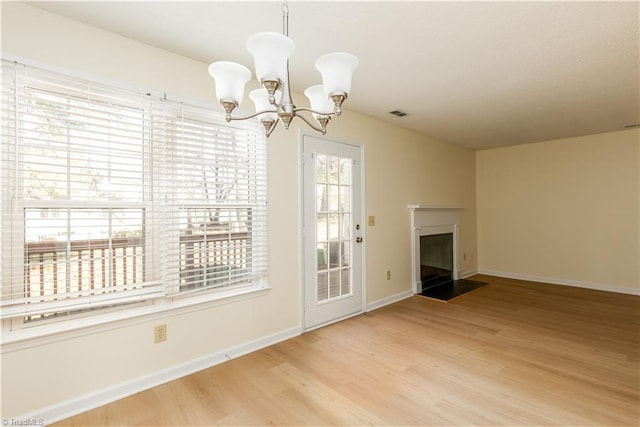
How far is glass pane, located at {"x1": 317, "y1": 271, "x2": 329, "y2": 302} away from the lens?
11.1 feet

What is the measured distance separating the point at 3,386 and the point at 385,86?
136 inches

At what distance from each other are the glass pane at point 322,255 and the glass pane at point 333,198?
1.38ft

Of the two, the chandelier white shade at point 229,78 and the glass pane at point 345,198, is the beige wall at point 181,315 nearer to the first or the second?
the glass pane at point 345,198

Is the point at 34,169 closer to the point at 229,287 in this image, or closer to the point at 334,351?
the point at 229,287

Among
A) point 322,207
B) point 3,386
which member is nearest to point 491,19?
point 322,207

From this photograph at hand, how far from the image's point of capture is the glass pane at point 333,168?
349cm

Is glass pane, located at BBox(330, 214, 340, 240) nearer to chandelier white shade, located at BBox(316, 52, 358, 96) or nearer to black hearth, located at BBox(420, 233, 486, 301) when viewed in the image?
black hearth, located at BBox(420, 233, 486, 301)

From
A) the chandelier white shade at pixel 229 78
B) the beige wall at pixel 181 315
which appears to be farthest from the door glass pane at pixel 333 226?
the chandelier white shade at pixel 229 78

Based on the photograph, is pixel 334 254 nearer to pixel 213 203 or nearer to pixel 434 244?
pixel 213 203

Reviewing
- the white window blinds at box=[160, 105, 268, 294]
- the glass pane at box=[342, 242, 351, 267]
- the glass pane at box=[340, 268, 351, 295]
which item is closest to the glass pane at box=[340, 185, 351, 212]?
the glass pane at box=[342, 242, 351, 267]

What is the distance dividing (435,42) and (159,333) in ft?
9.47

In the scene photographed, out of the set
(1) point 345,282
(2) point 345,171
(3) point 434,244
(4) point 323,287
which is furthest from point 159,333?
(3) point 434,244

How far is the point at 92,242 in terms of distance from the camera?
6.77 feet

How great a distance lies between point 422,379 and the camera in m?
2.31
